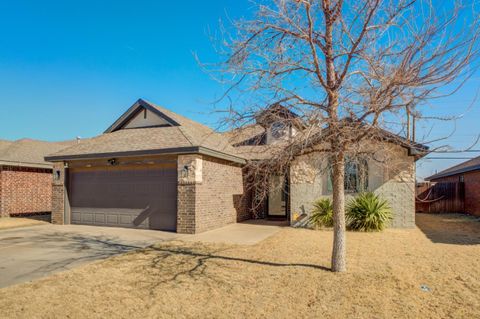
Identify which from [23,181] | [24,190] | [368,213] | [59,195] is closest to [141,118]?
[59,195]

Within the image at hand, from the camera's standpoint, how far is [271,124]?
6.43m

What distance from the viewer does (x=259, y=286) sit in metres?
5.65

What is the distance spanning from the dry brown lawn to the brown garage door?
3.73 m

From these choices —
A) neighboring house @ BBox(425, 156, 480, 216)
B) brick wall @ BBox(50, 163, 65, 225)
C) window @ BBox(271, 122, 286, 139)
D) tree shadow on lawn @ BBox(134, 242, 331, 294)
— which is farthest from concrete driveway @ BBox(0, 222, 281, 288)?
neighboring house @ BBox(425, 156, 480, 216)

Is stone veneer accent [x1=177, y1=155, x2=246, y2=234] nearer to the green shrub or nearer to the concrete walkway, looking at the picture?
the concrete walkway

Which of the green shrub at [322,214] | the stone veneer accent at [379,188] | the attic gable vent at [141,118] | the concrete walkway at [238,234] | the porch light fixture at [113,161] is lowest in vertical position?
the concrete walkway at [238,234]

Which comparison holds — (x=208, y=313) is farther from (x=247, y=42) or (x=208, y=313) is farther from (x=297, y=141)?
(x=247, y=42)

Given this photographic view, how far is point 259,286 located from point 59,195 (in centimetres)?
1143

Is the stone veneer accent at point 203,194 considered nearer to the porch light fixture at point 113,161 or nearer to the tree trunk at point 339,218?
the porch light fixture at point 113,161

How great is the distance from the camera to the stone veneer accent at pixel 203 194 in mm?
11156

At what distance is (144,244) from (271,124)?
5407mm

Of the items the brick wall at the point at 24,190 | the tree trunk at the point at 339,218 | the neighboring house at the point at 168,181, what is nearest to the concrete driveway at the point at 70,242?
the neighboring house at the point at 168,181

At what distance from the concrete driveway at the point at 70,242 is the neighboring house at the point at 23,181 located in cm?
488

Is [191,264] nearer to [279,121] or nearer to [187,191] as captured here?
[279,121]
